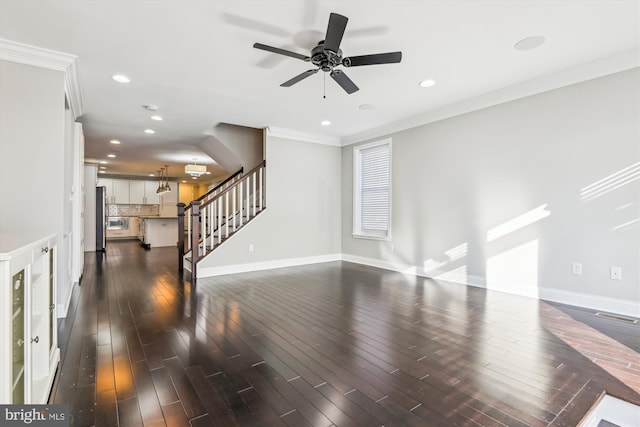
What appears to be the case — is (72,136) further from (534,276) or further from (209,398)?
(534,276)

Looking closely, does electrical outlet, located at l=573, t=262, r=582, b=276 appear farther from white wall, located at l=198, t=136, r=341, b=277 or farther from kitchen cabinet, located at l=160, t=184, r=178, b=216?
kitchen cabinet, located at l=160, t=184, r=178, b=216

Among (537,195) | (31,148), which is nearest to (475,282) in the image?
(537,195)

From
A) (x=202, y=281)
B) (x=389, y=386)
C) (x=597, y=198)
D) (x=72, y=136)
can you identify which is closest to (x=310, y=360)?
(x=389, y=386)

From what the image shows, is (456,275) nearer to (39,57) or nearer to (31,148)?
(31,148)

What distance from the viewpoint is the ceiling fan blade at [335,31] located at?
7.00ft

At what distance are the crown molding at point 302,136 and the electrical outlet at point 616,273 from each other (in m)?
4.92

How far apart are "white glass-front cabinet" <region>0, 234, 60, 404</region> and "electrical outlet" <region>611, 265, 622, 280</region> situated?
15.6ft

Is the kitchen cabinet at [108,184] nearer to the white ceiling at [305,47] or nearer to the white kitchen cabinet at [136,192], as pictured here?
the white kitchen cabinet at [136,192]

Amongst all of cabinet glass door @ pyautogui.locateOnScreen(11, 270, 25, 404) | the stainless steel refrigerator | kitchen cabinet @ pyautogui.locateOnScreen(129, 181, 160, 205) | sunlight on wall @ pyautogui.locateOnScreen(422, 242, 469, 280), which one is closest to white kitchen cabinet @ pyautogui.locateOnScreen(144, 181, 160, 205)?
kitchen cabinet @ pyautogui.locateOnScreen(129, 181, 160, 205)

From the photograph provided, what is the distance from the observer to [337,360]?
7.44ft

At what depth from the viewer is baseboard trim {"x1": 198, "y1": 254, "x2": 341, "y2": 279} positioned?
5.15 m

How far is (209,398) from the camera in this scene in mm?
1789

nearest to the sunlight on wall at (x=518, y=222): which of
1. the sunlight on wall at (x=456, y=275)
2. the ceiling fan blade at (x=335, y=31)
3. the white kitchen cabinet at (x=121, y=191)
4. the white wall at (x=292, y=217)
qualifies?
the sunlight on wall at (x=456, y=275)

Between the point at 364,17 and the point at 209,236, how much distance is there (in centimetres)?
418
